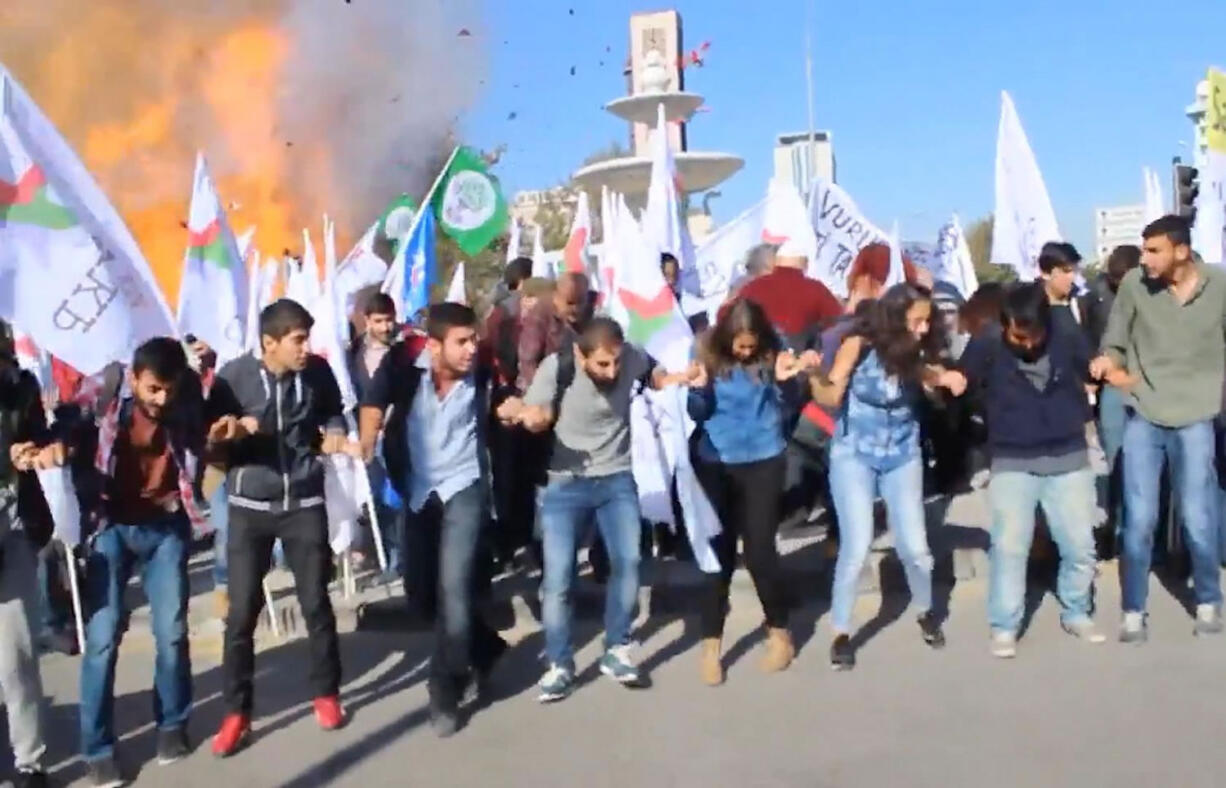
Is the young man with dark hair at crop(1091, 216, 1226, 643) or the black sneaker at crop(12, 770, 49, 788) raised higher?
the young man with dark hair at crop(1091, 216, 1226, 643)

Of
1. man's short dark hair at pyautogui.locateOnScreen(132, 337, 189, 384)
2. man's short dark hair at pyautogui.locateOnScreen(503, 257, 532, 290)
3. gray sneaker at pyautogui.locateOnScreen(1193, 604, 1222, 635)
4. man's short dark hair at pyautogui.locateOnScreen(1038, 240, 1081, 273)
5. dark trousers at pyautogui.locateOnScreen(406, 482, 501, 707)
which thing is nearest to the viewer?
man's short dark hair at pyautogui.locateOnScreen(132, 337, 189, 384)

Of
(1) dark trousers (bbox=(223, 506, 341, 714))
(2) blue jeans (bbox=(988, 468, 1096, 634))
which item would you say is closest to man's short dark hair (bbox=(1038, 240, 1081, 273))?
(2) blue jeans (bbox=(988, 468, 1096, 634))

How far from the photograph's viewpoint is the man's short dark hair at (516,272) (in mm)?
9456

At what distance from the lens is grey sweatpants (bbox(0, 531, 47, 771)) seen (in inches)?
202

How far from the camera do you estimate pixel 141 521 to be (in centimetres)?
552

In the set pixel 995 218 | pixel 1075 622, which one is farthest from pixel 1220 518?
pixel 995 218

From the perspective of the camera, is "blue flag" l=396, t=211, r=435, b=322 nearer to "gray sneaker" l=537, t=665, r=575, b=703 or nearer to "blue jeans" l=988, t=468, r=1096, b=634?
"gray sneaker" l=537, t=665, r=575, b=703

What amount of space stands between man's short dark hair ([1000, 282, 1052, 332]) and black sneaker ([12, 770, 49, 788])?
4.46 m

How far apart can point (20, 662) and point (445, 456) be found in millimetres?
1809

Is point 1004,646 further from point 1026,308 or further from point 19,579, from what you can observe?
point 19,579

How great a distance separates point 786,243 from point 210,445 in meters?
4.05

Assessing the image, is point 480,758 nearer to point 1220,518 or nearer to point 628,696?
point 628,696

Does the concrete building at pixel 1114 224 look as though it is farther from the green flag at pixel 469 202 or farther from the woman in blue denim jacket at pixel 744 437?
the woman in blue denim jacket at pixel 744 437

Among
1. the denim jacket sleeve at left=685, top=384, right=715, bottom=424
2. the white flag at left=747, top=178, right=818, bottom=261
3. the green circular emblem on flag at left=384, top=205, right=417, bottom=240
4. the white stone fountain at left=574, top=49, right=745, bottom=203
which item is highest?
the white stone fountain at left=574, top=49, right=745, bottom=203
